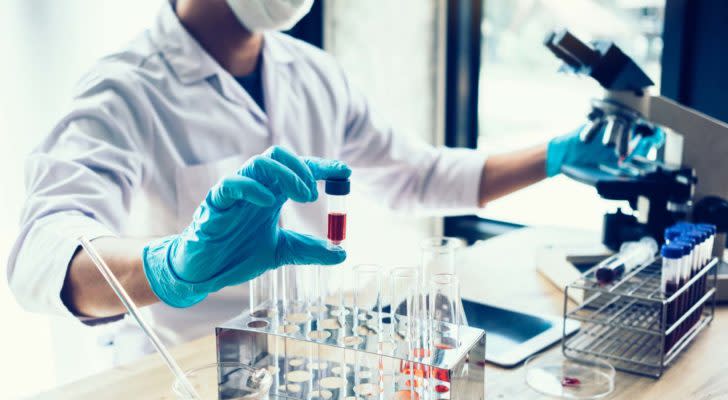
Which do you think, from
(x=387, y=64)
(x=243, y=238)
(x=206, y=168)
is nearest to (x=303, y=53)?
(x=206, y=168)

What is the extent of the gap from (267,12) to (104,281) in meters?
0.82

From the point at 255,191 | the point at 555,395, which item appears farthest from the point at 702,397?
the point at 255,191

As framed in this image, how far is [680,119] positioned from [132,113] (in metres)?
1.34

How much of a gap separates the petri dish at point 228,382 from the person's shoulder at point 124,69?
3.15 feet

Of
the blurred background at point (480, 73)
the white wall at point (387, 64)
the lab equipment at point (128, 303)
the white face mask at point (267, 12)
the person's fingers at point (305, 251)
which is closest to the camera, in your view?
the lab equipment at point (128, 303)

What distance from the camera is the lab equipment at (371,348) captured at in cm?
107

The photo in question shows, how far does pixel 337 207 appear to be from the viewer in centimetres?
115

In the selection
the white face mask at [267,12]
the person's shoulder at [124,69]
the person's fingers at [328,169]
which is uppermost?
the white face mask at [267,12]

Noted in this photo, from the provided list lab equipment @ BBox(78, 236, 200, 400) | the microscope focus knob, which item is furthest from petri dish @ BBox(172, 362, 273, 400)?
the microscope focus knob

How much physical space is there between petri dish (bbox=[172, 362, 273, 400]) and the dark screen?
64 centimetres

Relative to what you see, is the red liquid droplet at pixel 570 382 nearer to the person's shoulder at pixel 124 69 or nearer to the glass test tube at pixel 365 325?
the glass test tube at pixel 365 325

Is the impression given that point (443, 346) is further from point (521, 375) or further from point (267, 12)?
point (267, 12)

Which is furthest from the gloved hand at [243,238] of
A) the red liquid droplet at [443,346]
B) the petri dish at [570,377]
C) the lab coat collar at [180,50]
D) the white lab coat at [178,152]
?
the lab coat collar at [180,50]

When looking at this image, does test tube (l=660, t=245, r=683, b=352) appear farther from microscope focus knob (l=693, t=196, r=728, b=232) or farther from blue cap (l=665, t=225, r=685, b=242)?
microscope focus knob (l=693, t=196, r=728, b=232)
